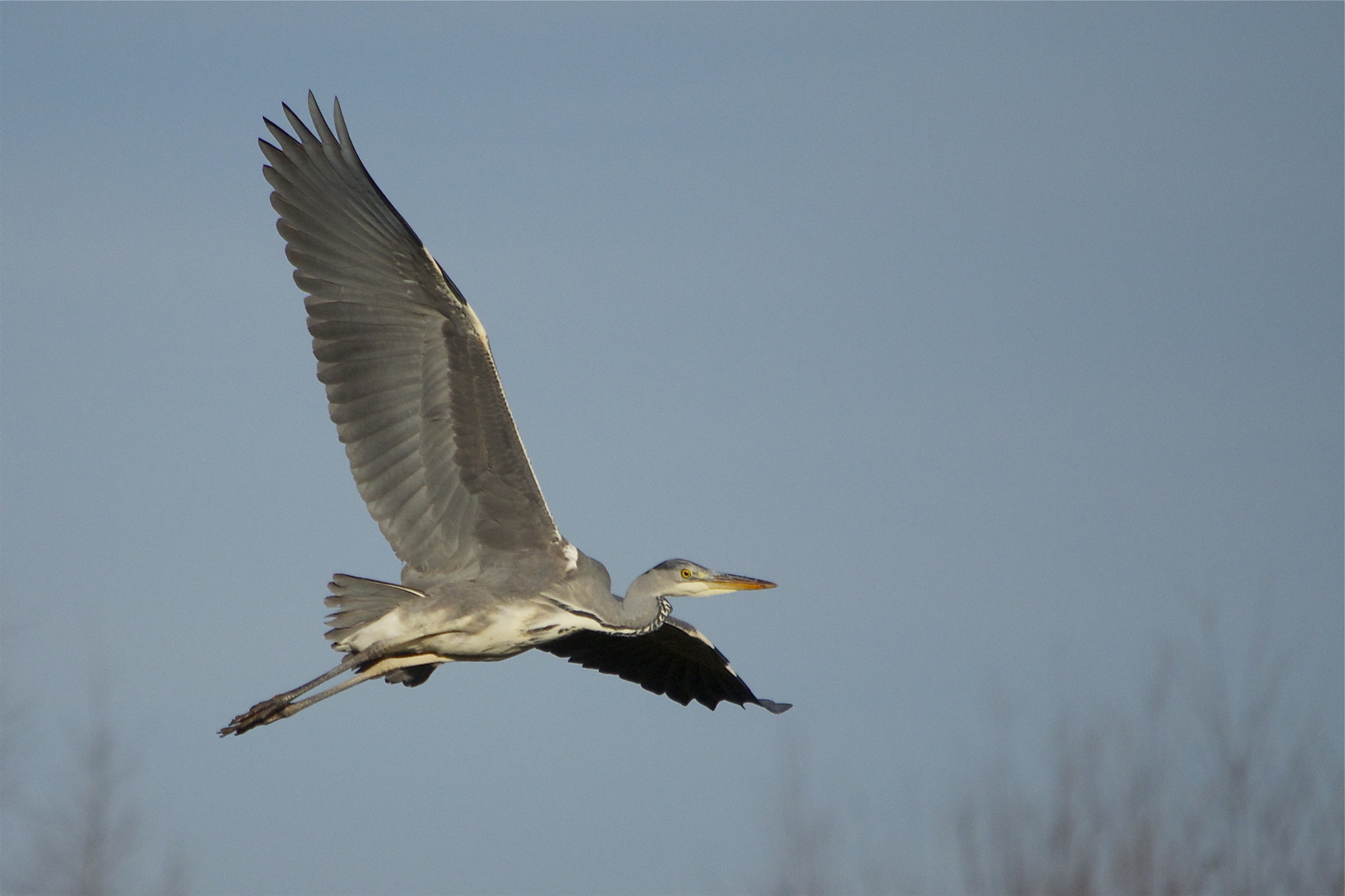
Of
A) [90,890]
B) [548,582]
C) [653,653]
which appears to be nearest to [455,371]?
[548,582]

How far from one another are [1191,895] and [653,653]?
214 inches

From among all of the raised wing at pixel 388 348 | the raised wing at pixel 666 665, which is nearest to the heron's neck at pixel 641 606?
the raised wing at pixel 388 348

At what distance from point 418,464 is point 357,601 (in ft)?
3.21

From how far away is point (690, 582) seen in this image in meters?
11.1

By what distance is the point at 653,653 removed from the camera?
43.4ft

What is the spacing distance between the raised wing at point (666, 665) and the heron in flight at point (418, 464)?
1781mm

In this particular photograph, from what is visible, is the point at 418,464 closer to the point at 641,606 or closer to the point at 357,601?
the point at 357,601

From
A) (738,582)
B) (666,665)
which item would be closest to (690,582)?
(738,582)

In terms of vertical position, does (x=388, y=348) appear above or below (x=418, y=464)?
above

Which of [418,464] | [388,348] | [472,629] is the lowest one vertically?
[472,629]

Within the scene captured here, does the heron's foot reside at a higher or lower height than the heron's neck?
lower

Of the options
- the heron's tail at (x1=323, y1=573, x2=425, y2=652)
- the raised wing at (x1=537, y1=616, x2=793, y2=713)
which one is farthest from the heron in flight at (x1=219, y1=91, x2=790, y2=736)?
the raised wing at (x1=537, y1=616, x2=793, y2=713)

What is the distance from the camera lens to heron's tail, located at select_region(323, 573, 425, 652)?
10773 mm

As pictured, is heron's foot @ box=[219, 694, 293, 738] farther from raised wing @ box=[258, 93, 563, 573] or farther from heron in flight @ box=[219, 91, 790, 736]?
raised wing @ box=[258, 93, 563, 573]
